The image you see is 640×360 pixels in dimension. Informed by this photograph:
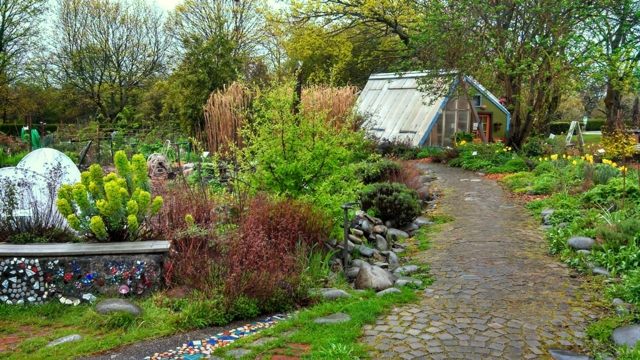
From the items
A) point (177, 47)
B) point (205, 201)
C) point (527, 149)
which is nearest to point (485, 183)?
point (527, 149)

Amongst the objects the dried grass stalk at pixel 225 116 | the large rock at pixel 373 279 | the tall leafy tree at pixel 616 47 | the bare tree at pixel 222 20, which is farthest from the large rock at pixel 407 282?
the bare tree at pixel 222 20

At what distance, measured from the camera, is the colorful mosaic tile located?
368cm

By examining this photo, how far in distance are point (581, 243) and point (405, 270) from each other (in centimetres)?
219

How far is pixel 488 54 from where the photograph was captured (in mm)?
14648

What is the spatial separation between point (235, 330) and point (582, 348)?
261cm

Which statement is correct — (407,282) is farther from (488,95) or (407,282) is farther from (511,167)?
(488,95)

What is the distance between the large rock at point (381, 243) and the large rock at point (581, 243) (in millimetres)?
2198

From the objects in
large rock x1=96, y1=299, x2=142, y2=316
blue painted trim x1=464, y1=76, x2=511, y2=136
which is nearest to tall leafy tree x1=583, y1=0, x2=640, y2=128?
blue painted trim x1=464, y1=76, x2=511, y2=136

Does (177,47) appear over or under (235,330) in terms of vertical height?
over

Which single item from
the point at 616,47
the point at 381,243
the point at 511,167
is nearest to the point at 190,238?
the point at 381,243

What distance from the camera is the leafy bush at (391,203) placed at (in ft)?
26.1

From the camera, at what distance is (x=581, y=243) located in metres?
6.16

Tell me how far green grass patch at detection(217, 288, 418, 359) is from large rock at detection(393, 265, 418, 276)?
671mm

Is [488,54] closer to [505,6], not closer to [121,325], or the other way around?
[505,6]
